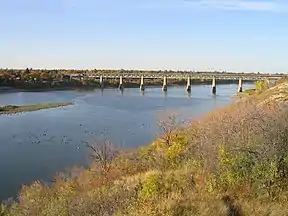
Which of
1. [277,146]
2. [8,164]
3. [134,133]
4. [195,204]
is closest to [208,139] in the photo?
[277,146]

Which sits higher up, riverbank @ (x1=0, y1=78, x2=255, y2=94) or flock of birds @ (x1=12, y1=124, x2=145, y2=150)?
riverbank @ (x1=0, y1=78, x2=255, y2=94)

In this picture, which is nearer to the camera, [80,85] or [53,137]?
[53,137]

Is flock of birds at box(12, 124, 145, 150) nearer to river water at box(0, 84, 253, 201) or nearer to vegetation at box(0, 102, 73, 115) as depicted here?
river water at box(0, 84, 253, 201)

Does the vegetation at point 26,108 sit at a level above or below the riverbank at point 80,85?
below

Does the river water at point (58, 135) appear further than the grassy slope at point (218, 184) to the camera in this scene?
Yes

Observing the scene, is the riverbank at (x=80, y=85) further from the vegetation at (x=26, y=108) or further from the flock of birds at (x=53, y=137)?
the flock of birds at (x=53, y=137)

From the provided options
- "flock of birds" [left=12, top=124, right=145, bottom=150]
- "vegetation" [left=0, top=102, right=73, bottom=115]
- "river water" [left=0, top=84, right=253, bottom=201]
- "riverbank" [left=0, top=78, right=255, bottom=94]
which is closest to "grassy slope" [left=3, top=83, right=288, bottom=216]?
"river water" [left=0, top=84, right=253, bottom=201]

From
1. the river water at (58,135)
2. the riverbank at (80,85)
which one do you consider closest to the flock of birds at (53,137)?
the river water at (58,135)

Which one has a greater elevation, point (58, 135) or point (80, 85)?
point (80, 85)

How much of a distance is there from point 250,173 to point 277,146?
3.51 ft

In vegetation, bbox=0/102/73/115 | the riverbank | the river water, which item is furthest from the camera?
the riverbank

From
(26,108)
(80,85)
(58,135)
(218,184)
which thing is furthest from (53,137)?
(80,85)

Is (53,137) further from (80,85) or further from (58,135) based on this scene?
(80,85)

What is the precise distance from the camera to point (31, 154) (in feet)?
96.0
